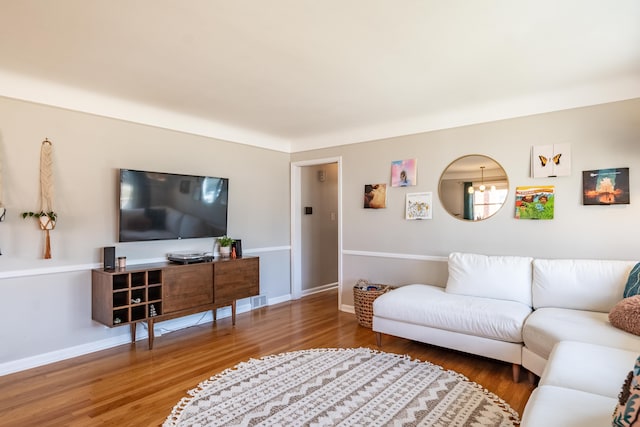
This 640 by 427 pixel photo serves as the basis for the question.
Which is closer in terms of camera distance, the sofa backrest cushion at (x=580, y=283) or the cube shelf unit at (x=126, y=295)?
the sofa backrest cushion at (x=580, y=283)

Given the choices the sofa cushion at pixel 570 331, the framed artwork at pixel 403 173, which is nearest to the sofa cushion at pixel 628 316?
the sofa cushion at pixel 570 331

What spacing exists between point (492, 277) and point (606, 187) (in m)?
1.18

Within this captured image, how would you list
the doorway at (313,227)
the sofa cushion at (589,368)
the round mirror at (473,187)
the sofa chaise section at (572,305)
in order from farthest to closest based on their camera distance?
the doorway at (313,227) → the round mirror at (473,187) → the sofa chaise section at (572,305) → the sofa cushion at (589,368)

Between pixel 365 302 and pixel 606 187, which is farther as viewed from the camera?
pixel 365 302

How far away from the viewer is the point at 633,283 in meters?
2.55

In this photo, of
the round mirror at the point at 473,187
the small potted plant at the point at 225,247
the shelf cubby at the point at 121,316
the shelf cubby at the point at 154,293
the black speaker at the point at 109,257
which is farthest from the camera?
the small potted plant at the point at 225,247

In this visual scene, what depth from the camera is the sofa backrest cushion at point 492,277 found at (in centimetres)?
311

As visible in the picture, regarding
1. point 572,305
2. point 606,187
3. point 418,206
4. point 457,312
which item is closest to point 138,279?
point 457,312

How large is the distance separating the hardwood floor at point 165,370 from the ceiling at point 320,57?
2217mm

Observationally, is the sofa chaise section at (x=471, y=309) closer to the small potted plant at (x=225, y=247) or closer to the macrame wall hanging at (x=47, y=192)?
the small potted plant at (x=225, y=247)

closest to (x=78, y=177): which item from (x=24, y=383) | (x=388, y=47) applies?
(x=24, y=383)

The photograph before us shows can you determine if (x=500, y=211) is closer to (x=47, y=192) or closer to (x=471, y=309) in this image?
(x=471, y=309)

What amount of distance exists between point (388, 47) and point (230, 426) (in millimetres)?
2534

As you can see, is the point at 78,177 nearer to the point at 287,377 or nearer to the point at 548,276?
the point at 287,377
